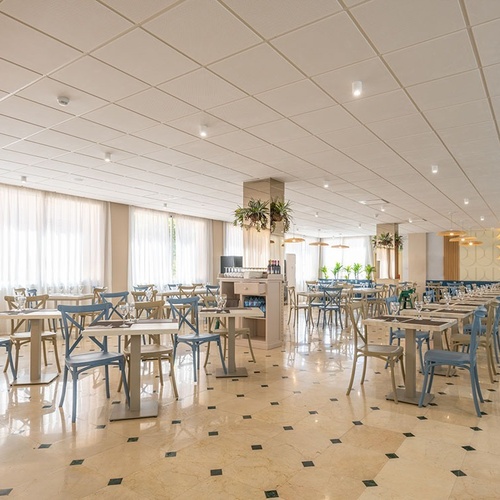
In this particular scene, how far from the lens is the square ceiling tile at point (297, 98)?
4020 mm

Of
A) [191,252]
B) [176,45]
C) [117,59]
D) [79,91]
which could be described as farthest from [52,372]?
[191,252]

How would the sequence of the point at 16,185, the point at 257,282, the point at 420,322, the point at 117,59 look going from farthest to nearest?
the point at 16,185 → the point at 257,282 → the point at 420,322 → the point at 117,59

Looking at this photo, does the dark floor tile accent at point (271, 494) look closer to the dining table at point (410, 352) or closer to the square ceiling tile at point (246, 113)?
the dining table at point (410, 352)

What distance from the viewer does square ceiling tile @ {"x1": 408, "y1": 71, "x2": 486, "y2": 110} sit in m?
3.81

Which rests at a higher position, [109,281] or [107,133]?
[107,133]

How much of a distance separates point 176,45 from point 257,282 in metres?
4.79

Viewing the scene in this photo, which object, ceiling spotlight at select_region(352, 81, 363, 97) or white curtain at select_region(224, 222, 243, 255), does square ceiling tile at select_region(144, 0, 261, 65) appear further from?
white curtain at select_region(224, 222, 243, 255)

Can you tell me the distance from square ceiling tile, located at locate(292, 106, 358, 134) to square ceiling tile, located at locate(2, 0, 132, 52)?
233 cm

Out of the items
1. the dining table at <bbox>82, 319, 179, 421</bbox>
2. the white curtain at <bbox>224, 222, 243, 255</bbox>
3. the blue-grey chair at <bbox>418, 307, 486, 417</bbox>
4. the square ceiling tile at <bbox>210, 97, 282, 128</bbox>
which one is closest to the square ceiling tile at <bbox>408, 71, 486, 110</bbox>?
the square ceiling tile at <bbox>210, 97, 282, 128</bbox>

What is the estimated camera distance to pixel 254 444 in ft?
11.2

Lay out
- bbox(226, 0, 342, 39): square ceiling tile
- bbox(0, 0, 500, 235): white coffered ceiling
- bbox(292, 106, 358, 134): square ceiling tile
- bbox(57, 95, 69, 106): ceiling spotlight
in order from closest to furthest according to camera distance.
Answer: bbox(226, 0, 342, 39): square ceiling tile → bbox(0, 0, 500, 235): white coffered ceiling → bbox(57, 95, 69, 106): ceiling spotlight → bbox(292, 106, 358, 134): square ceiling tile

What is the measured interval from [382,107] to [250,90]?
4.89 feet

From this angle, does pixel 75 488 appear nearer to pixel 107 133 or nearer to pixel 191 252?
pixel 107 133

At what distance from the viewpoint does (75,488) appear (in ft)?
8.95
